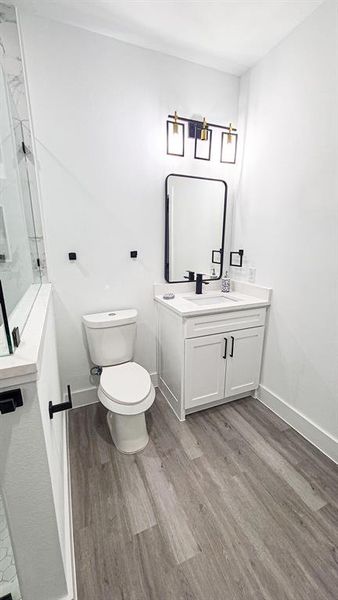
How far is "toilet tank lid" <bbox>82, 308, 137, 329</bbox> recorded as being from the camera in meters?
1.78

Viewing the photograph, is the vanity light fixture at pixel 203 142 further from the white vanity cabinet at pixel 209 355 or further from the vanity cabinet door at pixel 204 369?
the vanity cabinet door at pixel 204 369

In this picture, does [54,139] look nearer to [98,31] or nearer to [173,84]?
[98,31]

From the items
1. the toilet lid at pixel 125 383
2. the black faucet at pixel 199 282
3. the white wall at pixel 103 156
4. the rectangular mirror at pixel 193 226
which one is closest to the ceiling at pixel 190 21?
the white wall at pixel 103 156

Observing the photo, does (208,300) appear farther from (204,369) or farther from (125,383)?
(125,383)

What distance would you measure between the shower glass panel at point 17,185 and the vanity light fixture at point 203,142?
1.20m

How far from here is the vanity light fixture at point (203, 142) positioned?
1.97 meters

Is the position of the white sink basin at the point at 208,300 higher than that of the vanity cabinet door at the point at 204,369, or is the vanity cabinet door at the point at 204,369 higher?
the white sink basin at the point at 208,300

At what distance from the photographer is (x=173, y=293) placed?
7.18 ft

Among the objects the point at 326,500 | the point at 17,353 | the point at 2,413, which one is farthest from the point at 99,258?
the point at 326,500

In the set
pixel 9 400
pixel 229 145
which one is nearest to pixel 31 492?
pixel 9 400

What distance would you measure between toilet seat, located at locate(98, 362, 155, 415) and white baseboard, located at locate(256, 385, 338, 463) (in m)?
1.04

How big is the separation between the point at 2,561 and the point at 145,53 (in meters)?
2.93

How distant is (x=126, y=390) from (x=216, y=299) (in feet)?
3.62

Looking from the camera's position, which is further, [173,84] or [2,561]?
[173,84]
